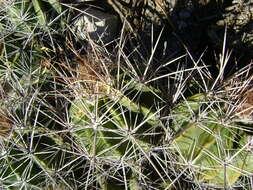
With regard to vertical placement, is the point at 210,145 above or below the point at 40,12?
below

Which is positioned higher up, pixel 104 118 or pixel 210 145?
pixel 104 118

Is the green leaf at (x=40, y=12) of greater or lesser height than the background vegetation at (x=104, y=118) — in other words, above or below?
above

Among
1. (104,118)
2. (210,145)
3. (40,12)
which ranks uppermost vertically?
(40,12)

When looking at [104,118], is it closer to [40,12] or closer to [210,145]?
[210,145]

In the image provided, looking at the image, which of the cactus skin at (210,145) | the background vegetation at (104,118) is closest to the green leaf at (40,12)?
the background vegetation at (104,118)

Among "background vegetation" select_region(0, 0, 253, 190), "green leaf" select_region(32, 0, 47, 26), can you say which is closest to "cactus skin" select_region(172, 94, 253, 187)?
"background vegetation" select_region(0, 0, 253, 190)

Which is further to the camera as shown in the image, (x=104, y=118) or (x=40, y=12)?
(x=40, y=12)

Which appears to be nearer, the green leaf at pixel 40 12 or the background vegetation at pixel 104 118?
the background vegetation at pixel 104 118

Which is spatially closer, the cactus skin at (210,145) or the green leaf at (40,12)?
the cactus skin at (210,145)

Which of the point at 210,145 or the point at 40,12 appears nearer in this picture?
the point at 210,145

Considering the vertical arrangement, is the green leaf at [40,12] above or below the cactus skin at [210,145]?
above

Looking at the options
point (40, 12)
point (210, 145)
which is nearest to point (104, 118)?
point (210, 145)

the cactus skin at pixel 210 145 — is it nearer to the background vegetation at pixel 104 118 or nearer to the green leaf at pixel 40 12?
the background vegetation at pixel 104 118
